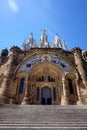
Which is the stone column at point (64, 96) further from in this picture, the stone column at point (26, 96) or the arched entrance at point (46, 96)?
the stone column at point (26, 96)

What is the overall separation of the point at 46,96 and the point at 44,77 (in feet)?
9.83

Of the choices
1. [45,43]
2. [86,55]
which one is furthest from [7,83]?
[45,43]

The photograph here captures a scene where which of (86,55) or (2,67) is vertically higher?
(86,55)

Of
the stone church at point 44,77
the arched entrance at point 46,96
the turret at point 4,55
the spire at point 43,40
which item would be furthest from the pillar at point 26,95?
the spire at point 43,40

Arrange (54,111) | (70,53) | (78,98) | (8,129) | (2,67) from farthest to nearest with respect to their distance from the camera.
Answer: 1. (70,53)
2. (2,67)
3. (78,98)
4. (54,111)
5. (8,129)

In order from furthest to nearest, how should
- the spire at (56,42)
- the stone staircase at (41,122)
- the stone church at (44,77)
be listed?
the spire at (56,42) < the stone church at (44,77) < the stone staircase at (41,122)

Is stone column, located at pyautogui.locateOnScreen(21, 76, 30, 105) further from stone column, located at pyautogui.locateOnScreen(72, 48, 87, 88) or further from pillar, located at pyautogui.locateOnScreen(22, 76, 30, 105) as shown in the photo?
stone column, located at pyautogui.locateOnScreen(72, 48, 87, 88)

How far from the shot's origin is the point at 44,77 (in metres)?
21.3

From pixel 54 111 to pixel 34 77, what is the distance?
10.1 meters

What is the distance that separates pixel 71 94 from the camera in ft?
61.7

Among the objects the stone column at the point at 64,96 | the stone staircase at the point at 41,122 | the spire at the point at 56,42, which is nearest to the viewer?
the stone staircase at the point at 41,122

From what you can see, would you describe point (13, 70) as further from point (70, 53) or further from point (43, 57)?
point (70, 53)

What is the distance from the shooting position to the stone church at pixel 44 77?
18.2 meters

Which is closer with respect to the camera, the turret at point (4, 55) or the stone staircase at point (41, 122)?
the stone staircase at point (41, 122)
